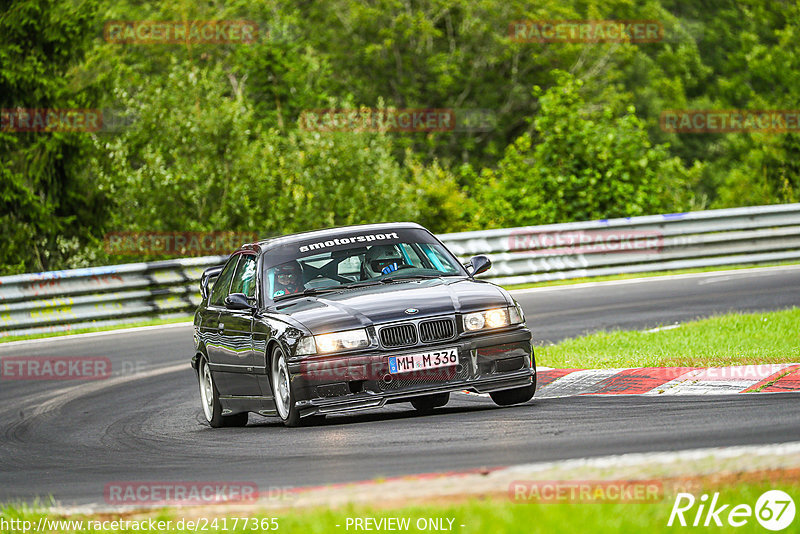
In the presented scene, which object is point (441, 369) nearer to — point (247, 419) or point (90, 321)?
point (247, 419)

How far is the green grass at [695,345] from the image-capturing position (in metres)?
11.0

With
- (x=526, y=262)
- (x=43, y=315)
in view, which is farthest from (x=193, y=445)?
(x=526, y=262)

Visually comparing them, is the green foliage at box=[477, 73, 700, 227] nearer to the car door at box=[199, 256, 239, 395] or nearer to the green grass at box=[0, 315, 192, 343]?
the green grass at box=[0, 315, 192, 343]

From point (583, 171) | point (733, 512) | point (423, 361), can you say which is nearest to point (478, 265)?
point (423, 361)

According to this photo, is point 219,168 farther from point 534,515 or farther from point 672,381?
point 534,515

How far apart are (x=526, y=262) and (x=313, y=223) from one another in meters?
5.69

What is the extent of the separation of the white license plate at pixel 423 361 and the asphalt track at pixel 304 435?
1.25 feet

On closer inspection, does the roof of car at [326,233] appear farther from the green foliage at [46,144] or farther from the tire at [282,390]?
the green foliage at [46,144]

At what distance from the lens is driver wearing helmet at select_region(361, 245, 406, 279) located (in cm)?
1039

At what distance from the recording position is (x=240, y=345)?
10359 mm

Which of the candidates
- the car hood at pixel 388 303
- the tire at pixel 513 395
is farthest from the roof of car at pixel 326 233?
the tire at pixel 513 395

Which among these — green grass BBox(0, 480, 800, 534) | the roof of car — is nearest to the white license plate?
the roof of car

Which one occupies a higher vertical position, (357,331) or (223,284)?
(357,331)

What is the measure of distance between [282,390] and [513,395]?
5.67 feet
